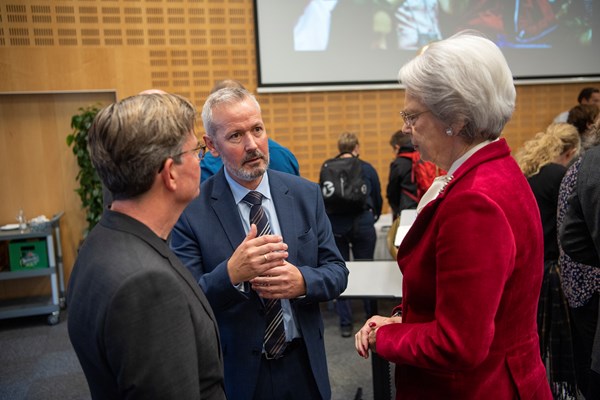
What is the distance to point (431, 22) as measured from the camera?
18.8 ft

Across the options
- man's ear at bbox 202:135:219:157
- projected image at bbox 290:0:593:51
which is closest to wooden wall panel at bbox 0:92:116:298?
projected image at bbox 290:0:593:51

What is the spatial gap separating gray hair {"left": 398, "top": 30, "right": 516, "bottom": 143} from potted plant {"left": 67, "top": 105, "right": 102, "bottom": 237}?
436cm

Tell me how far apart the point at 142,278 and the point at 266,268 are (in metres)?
0.56

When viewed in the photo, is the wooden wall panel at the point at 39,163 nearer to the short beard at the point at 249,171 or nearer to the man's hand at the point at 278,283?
the short beard at the point at 249,171

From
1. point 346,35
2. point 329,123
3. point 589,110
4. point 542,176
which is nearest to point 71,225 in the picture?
point 329,123

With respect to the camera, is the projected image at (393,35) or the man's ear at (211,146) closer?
the man's ear at (211,146)

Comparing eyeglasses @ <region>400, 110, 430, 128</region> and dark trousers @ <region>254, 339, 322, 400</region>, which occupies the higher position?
eyeglasses @ <region>400, 110, 430, 128</region>

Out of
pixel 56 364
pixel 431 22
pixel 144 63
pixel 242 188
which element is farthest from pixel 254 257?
pixel 431 22

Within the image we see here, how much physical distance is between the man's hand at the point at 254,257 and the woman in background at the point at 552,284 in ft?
6.50

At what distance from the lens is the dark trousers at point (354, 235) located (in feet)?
13.7

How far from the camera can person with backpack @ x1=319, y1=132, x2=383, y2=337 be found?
408 centimetres

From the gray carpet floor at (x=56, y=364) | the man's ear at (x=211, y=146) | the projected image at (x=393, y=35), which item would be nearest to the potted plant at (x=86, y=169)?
the gray carpet floor at (x=56, y=364)

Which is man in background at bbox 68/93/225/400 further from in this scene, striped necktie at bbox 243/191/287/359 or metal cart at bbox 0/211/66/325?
metal cart at bbox 0/211/66/325

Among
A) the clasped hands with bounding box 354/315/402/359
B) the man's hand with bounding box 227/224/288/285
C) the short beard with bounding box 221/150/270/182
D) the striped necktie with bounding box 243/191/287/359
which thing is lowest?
the striped necktie with bounding box 243/191/287/359
